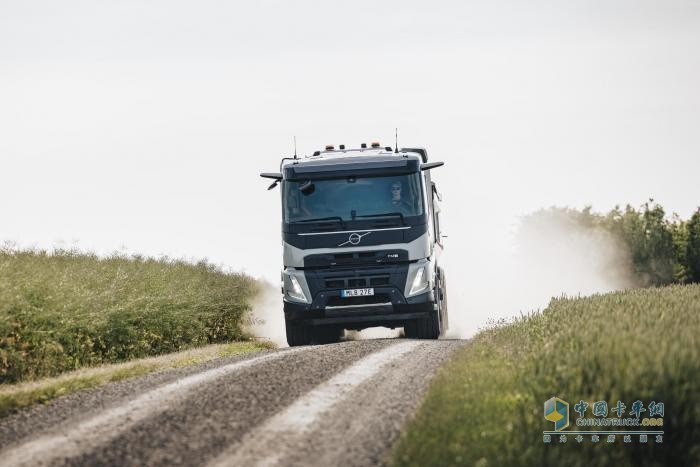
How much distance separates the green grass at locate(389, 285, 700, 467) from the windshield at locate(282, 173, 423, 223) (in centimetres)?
798

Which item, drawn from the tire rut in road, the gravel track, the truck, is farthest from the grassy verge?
the truck

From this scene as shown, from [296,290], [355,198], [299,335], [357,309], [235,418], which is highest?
[355,198]

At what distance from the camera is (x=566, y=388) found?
959 centimetres

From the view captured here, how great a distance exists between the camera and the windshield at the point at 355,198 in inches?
758

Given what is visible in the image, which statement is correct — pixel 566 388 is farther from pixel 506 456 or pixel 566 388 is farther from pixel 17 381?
pixel 17 381

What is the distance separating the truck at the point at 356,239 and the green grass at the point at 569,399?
7.93 m

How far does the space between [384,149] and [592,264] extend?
74240 mm

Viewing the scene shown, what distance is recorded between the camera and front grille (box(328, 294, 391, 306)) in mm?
19766

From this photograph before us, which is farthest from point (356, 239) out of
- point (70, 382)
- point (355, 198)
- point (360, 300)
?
point (70, 382)

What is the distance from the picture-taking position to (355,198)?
1925 centimetres

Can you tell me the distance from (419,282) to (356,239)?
1.67 metres

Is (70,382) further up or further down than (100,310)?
further down

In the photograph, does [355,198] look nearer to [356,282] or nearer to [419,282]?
[356,282]

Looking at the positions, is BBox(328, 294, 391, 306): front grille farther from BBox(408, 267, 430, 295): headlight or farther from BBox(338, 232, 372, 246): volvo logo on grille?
BBox(338, 232, 372, 246): volvo logo on grille
